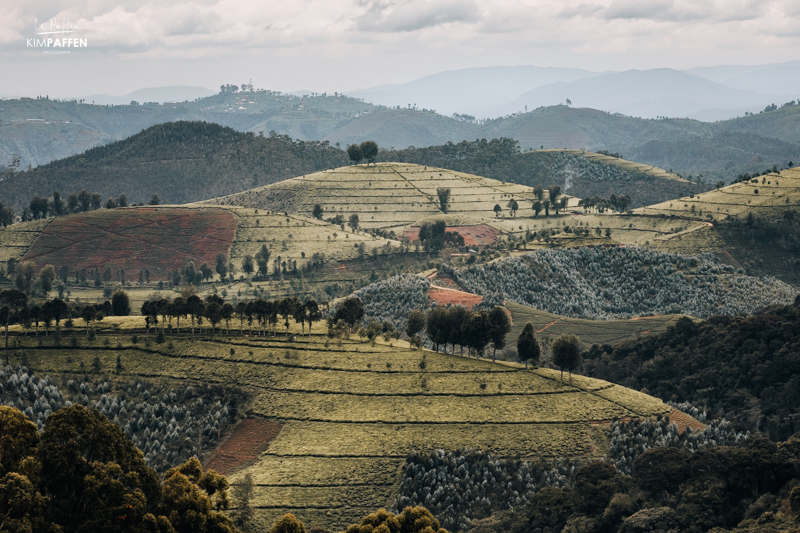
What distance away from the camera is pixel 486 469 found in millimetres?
85875

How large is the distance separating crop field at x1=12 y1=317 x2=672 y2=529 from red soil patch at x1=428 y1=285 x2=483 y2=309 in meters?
39.7

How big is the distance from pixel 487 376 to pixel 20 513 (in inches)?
2665

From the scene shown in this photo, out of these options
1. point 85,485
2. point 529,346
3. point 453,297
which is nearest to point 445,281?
point 453,297

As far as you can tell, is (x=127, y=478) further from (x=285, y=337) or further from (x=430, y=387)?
(x=285, y=337)

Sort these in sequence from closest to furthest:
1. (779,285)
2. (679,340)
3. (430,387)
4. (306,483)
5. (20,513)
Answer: (20,513), (306,483), (430,387), (679,340), (779,285)

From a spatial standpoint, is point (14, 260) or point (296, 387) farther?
point (14, 260)

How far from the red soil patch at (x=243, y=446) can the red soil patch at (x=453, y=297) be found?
197ft

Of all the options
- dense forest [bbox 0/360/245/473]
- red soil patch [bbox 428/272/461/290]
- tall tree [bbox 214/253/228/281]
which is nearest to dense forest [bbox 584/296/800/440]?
red soil patch [bbox 428/272/461/290]

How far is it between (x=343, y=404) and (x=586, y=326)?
71.9 meters

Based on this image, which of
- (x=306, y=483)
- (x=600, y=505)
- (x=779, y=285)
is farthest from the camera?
(x=779, y=285)

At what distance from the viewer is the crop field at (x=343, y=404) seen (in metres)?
85.8

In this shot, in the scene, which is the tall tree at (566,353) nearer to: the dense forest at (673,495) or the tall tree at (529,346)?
the tall tree at (529,346)

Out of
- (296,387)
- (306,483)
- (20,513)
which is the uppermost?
(20,513)

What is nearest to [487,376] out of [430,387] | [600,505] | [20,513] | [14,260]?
[430,387]
